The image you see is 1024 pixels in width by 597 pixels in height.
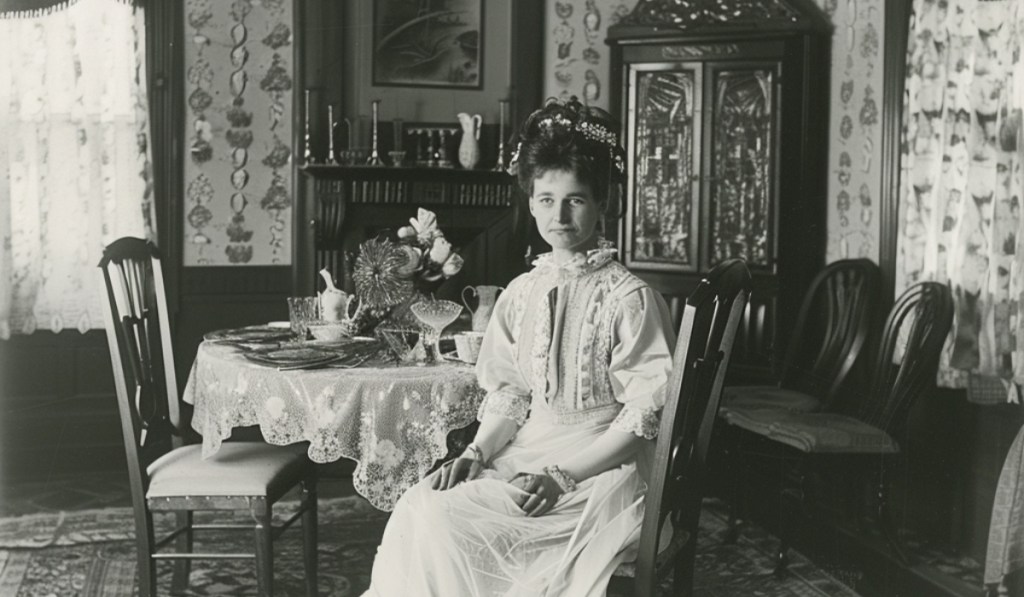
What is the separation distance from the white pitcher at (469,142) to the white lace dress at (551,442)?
9.86 feet

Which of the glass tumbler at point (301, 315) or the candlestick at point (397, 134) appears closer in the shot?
the glass tumbler at point (301, 315)

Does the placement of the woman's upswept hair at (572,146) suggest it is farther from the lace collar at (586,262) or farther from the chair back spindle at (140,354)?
the chair back spindle at (140,354)

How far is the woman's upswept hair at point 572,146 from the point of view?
7.73 feet

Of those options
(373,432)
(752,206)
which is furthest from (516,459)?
(752,206)

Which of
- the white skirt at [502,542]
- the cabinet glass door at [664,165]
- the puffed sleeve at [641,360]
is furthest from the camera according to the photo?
the cabinet glass door at [664,165]

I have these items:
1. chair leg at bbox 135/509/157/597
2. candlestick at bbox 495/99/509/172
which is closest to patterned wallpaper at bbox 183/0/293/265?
candlestick at bbox 495/99/509/172

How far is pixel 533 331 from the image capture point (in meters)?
2.43

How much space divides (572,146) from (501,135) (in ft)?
10.6

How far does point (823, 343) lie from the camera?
448cm

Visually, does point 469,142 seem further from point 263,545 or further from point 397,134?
point 263,545

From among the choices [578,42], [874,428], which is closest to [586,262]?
[874,428]

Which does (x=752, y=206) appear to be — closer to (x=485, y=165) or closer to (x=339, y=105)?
(x=485, y=165)

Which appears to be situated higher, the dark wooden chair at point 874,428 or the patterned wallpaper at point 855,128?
the patterned wallpaper at point 855,128

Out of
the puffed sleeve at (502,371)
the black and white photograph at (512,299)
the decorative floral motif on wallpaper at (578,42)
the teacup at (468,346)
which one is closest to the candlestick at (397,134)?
the black and white photograph at (512,299)
